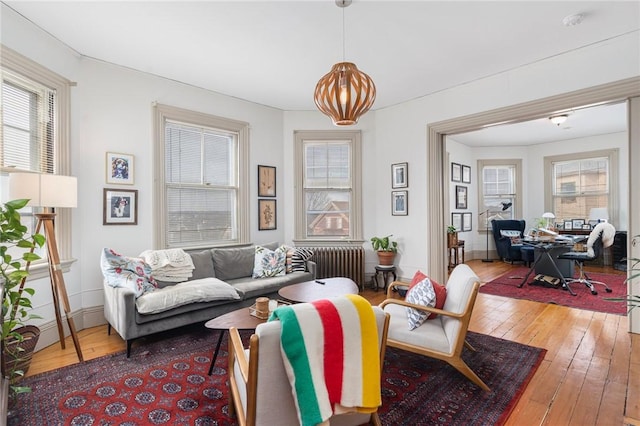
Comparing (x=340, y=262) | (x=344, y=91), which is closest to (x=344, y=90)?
(x=344, y=91)

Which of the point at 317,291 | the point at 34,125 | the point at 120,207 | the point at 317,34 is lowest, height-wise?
the point at 317,291

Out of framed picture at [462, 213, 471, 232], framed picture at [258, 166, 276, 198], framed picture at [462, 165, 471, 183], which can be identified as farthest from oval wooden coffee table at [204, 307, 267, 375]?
framed picture at [462, 165, 471, 183]

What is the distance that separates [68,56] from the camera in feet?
10.9

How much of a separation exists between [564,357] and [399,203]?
2839 mm

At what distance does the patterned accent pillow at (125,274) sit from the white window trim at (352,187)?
2.50 metres

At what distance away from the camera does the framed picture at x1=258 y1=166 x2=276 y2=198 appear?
4984 millimetres

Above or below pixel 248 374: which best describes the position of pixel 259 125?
above

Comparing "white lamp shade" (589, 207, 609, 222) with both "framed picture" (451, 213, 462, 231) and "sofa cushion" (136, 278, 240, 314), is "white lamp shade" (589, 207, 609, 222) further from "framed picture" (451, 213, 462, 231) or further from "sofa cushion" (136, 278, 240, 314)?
"sofa cushion" (136, 278, 240, 314)

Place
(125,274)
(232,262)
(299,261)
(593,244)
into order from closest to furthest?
(125,274) → (232,262) → (299,261) → (593,244)

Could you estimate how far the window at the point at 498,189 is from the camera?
26.2 feet

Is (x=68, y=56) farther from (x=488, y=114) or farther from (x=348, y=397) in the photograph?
(x=488, y=114)

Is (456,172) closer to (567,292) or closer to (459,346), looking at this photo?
(567,292)

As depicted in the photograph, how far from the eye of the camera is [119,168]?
3.70 meters

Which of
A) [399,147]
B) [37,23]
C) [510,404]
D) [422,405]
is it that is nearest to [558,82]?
[399,147]
